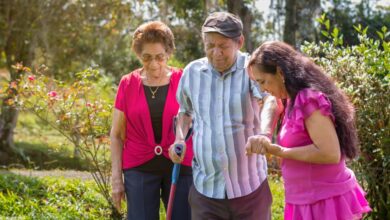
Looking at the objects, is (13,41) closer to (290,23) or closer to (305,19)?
(305,19)

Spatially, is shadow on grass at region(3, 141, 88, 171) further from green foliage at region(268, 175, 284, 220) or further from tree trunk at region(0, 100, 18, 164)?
green foliage at region(268, 175, 284, 220)

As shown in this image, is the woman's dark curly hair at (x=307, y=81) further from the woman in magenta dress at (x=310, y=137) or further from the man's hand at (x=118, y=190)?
the man's hand at (x=118, y=190)

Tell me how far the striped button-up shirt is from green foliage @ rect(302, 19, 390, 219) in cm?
182

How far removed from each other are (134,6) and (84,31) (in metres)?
1.45

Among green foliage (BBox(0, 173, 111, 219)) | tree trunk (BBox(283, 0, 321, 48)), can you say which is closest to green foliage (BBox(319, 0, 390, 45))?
tree trunk (BBox(283, 0, 321, 48))

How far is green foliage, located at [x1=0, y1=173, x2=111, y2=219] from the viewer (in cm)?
689

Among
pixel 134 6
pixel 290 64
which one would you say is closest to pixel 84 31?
pixel 134 6

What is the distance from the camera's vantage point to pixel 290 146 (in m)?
3.25

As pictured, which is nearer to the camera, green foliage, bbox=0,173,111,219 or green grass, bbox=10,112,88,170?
green foliage, bbox=0,173,111,219

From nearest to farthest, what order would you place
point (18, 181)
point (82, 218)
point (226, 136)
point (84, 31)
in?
point (226, 136), point (82, 218), point (18, 181), point (84, 31)

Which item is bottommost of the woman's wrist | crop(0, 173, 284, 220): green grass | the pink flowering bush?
crop(0, 173, 284, 220): green grass

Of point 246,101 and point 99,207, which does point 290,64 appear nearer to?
point 246,101

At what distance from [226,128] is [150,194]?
2.78 ft

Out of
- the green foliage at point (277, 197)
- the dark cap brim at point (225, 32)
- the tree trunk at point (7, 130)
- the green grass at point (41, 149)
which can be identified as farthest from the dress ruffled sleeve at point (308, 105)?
the tree trunk at point (7, 130)
